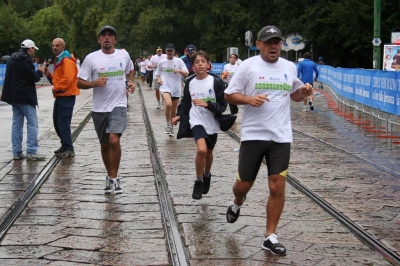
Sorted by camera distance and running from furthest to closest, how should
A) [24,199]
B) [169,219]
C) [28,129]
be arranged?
[28,129]
[24,199]
[169,219]

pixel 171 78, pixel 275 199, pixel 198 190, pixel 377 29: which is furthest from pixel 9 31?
pixel 275 199

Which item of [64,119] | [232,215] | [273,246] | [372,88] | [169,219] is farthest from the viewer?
[372,88]

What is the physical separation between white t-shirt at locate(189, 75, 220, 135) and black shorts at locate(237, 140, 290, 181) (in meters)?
1.79

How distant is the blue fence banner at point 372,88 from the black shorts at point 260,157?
728 cm

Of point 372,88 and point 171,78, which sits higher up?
point 171,78

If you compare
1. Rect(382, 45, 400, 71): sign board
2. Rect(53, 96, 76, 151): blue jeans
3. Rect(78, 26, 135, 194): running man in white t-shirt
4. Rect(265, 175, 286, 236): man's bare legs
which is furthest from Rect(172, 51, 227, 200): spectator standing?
Rect(382, 45, 400, 71): sign board

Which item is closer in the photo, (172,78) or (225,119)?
(225,119)

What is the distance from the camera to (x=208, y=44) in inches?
2392

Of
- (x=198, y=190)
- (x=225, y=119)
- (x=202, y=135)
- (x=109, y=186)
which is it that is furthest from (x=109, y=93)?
(x=198, y=190)

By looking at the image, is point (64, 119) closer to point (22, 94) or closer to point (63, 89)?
point (63, 89)

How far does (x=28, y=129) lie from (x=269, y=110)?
5.98 meters

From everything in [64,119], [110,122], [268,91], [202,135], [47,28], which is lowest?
[64,119]

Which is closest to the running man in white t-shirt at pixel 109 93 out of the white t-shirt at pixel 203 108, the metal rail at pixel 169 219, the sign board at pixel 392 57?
the metal rail at pixel 169 219

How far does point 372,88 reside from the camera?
1517 centimetres
